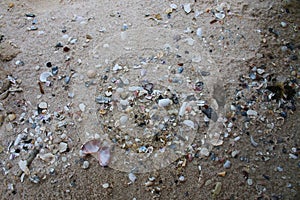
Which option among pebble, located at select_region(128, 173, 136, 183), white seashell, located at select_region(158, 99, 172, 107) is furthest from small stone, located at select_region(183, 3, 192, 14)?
pebble, located at select_region(128, 173, 136, 183)

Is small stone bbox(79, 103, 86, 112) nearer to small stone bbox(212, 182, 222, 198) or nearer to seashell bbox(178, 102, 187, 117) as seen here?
seashell bbox(178, 102, 187, 117)

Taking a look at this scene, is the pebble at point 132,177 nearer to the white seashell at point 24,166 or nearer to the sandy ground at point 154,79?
the sandy ground at point 154,79

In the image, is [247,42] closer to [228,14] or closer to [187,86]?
[228,14]

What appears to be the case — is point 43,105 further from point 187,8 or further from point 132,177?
point 187,8

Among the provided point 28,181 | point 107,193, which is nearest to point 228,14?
point 107,193

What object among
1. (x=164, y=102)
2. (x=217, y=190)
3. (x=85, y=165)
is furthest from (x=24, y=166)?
(x=217, y=190)

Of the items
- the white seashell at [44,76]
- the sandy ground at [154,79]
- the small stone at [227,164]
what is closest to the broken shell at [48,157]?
the sandy ground at [154,79]
